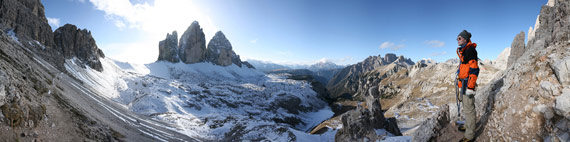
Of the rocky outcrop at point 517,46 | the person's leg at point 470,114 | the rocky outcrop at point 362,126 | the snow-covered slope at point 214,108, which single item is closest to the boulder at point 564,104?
the person's leg at point 470,114

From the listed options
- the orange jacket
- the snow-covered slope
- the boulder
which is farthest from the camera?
the snow-covered slope

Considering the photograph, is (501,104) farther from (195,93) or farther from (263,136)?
(195,93)

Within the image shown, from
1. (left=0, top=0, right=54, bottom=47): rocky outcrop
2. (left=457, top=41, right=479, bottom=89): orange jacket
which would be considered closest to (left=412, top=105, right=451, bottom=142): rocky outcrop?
(left=457, top=41, right=479, bottom=89): orange jacket

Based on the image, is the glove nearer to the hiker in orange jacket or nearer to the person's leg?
the hiker in orange jacket

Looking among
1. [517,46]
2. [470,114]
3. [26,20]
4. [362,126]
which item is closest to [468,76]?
[470,114]

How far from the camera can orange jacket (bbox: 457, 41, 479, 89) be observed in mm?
8615

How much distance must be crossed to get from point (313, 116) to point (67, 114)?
10761 cm

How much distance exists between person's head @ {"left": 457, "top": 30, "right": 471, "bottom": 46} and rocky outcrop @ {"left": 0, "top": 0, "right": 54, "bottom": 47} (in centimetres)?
9730

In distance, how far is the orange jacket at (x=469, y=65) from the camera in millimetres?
8615

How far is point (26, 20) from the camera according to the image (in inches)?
2864

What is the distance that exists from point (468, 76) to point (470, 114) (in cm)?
152

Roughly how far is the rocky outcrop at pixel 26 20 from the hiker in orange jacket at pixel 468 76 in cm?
9744

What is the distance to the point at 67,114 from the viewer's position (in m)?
23.4

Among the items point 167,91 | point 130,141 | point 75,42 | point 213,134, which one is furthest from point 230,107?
point 75,42
